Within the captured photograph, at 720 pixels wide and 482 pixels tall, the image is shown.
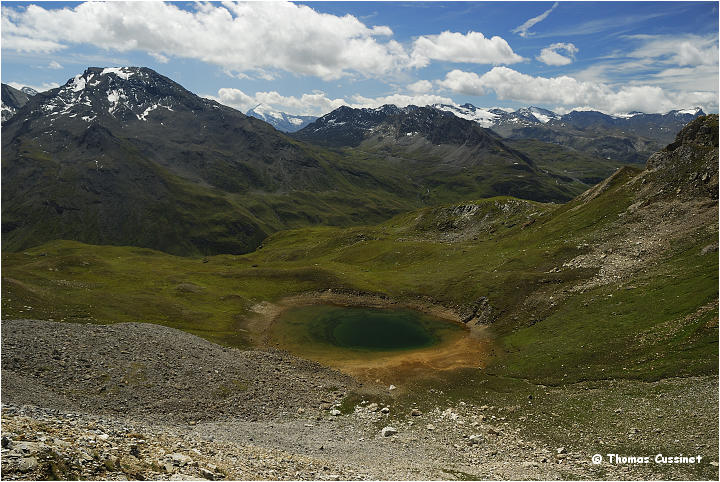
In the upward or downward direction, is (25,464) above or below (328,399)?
above

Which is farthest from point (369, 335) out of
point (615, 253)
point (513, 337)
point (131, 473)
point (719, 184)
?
point (719, 184)

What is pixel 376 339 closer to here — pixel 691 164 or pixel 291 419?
pixel 291 419

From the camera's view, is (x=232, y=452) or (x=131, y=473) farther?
(x=232, y=452)

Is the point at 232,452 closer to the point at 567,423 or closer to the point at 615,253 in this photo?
the point at 567,423

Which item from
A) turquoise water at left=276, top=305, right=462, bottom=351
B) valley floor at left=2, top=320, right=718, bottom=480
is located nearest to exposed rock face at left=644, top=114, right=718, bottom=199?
turquoise water at left=276, top=305, right=462, bottom=351

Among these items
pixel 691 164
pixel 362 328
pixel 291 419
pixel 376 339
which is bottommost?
pixel 291 419

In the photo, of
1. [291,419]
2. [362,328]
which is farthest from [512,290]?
[291,419]

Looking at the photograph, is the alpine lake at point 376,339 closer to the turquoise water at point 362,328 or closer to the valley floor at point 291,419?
the turquoise water at point 362,328
